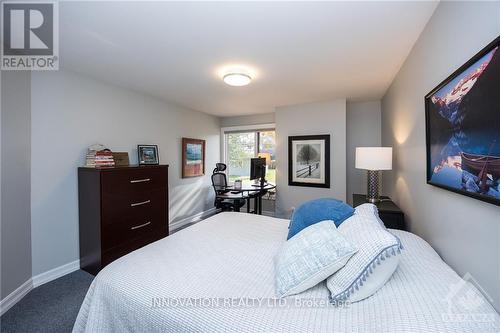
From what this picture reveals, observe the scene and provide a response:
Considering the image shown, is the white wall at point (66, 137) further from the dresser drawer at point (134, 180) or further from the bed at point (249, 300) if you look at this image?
the bed at point (249, 300)

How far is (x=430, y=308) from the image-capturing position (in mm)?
886

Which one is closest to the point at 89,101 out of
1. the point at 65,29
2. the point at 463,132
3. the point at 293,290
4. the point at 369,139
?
the point at 65,29

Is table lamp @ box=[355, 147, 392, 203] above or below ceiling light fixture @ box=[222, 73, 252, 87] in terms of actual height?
below

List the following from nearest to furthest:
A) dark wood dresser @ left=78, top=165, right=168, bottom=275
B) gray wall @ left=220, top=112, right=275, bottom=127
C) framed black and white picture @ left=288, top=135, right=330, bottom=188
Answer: dark wood dresser @ left=78, top=165, right=168, bottom=275, framed black and white picture @ left=288, top=135, right=330, bottom=188, gray wall @ left=220, top=112, right=275, bottom=127

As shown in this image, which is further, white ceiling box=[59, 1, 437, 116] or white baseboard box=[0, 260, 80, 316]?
white baseboard box=[0, 260, 80, 316]

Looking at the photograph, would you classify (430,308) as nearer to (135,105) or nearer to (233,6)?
(233,6)

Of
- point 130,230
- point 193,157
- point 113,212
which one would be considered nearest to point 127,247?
point 130,230

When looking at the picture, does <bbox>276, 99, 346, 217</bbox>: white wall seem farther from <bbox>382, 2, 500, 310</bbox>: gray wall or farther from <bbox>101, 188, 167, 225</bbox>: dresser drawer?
<bbox>101, 188, 167, 225</bbox>: dresser drawer

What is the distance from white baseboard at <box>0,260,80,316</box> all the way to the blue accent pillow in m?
2.57

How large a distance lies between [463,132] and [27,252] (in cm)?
374

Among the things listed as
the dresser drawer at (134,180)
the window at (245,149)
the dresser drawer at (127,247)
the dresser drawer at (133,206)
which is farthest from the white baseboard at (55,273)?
the window at (245,149)

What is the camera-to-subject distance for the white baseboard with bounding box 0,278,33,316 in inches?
73.1

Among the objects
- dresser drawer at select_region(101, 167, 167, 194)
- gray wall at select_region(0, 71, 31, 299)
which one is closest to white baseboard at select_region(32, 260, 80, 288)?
gray wall at select_region(0, 71, 31, 299)

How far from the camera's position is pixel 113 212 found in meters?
2.53
